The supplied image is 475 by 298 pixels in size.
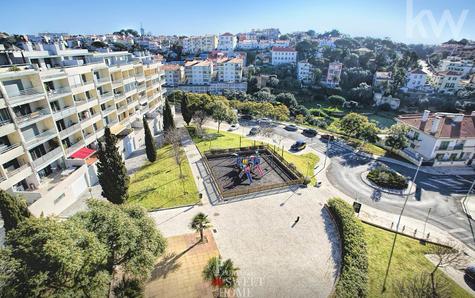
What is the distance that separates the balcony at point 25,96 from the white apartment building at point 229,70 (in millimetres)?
92890

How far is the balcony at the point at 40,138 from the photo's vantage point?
30527mm

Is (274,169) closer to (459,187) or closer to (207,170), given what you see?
(207,170)

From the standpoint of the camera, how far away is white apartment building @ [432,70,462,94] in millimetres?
111312

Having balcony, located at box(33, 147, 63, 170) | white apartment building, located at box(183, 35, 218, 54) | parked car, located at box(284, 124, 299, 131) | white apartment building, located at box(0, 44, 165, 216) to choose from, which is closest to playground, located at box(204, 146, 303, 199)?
parked car, located at box(284, 124, 299, 131)

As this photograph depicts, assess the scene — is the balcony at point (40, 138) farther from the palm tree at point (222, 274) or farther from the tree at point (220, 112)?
the tree at point (220, 112)

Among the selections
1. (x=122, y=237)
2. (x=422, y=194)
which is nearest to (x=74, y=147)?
(x=122, y=237)

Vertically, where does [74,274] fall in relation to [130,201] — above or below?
above

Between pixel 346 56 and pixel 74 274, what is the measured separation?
528 feet

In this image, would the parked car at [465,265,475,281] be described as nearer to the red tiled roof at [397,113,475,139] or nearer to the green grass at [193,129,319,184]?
the green grass at [193,129,319,184]

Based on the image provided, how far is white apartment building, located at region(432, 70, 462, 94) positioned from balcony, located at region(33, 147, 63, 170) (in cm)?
14855

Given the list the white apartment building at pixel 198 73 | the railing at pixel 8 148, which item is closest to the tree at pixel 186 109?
the railing at pixel 8 148

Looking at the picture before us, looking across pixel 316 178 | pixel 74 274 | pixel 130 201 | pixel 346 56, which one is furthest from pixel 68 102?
pixel 346 56

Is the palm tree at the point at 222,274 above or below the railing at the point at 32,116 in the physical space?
below

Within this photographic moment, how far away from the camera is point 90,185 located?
3847 cm
